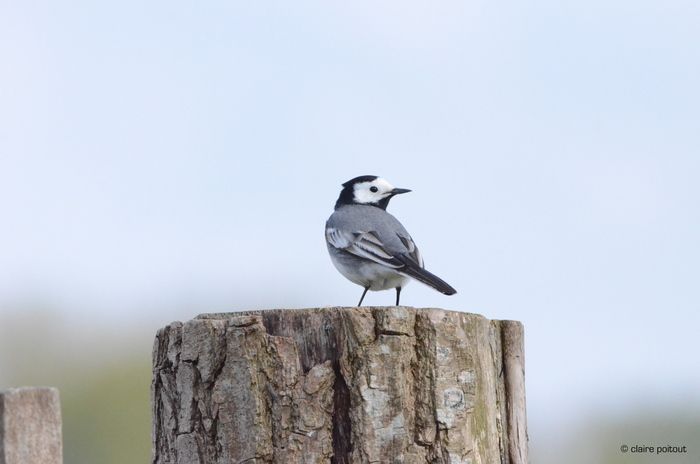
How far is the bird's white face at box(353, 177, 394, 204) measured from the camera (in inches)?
486

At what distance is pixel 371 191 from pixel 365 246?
7.87ft

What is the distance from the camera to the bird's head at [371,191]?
12.4 m

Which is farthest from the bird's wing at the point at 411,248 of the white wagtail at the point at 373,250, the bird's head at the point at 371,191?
the bird's head at the point at 371,191

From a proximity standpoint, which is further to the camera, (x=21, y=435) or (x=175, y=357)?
(x=175, y=357)

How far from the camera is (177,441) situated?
18.1 feet

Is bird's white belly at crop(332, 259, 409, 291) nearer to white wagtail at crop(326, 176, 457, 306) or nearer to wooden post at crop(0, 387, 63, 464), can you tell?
white wagtail at crop(326, 176, 457, 306)

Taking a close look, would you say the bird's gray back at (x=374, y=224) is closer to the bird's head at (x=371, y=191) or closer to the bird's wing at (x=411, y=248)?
the bird's wing at (x=411, y=248)

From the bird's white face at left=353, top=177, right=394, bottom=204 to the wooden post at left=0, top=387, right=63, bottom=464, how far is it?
28.8 ft

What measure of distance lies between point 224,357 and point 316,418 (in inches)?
18.7

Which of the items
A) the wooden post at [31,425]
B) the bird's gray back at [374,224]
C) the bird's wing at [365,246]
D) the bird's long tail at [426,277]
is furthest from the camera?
the bird's gray back at [374,224]

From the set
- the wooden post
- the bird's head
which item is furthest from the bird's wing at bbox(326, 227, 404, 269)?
the wooden post

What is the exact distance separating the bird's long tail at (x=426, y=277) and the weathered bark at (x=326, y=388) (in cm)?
326

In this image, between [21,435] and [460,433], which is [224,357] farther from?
[21,435]

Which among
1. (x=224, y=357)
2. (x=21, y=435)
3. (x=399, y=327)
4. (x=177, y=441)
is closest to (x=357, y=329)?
(x=399, y=327)
